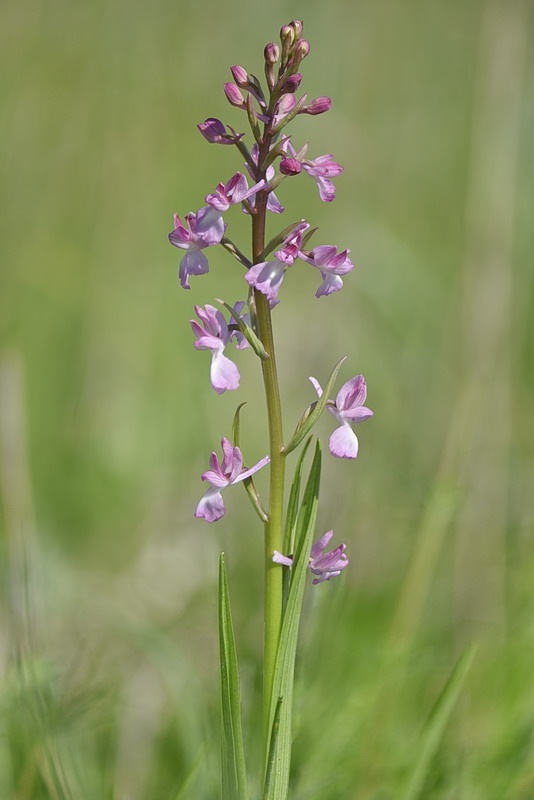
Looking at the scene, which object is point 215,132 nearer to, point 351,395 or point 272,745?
point 351,395

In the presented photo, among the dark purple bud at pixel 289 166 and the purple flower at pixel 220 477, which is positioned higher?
the dark purple bud at pixel 289 166

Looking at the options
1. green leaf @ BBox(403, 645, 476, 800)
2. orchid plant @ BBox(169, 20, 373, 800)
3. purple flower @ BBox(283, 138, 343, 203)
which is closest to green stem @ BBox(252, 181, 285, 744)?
orchid plant @ BBox(169, 20, 373, 800)

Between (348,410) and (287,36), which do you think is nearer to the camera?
(287,36)

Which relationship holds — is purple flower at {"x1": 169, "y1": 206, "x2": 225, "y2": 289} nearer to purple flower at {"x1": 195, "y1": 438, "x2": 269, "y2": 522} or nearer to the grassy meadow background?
purple flower at {"x1": 195, "y1": 438, "x2": 269, "y2": 522}

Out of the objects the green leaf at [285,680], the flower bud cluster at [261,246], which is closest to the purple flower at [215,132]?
the flower bud cluster at [261,246]

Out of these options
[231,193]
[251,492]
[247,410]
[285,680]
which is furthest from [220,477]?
[247,410]

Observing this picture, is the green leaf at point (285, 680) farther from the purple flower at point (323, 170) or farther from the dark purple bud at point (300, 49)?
the dark purple bud at point (300, 49)

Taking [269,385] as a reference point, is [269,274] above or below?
above
